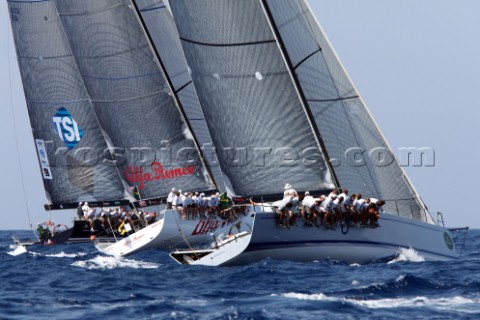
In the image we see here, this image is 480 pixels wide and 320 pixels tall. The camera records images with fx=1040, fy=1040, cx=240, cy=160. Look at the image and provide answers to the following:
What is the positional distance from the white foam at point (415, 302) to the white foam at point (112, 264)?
8.12 metres

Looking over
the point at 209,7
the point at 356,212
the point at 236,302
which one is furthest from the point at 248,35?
the point at 236,302

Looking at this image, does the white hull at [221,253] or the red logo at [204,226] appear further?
the red logo at [204,226]

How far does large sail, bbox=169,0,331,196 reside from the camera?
84.6 ft

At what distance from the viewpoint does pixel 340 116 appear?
84.3ft

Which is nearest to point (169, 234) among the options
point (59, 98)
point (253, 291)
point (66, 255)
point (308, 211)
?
point (66, 255)

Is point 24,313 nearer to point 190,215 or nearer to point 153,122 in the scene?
point 190,215

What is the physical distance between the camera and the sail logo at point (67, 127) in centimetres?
4212

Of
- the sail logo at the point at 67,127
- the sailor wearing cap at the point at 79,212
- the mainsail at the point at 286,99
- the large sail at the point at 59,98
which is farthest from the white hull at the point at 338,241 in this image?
the sail logo at the point at 67,127

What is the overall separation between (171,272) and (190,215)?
325 inches

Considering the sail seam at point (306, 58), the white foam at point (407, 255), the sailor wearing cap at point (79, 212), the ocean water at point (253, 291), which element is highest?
the sail seam at point (306, 58)

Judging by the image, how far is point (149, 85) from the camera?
121 feet

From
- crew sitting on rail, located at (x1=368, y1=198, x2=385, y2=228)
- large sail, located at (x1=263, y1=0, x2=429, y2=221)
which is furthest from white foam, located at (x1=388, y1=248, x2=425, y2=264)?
large sail, located at (x1=263, y1=0, x2=429, y2=221)

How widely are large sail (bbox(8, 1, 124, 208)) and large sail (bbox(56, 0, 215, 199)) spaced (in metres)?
3.78

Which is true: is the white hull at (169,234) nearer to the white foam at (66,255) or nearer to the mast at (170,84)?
the white foam at (66,255)
